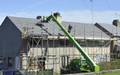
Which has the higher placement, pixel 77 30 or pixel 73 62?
pixel 77 30

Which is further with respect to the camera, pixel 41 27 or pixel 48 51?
pixel 41 27

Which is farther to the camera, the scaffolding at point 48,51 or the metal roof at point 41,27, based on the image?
the metal roof at point 41,27

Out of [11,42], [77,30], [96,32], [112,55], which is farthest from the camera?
[112,55]

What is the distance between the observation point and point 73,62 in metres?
24.1

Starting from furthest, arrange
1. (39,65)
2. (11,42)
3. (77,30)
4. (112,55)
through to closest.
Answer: (112,55) < (77,30) < (11,42) < (39,65)

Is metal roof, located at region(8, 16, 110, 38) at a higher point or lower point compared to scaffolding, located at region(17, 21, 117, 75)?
higher

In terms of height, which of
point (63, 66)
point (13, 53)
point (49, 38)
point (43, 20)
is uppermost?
point (43, 20)

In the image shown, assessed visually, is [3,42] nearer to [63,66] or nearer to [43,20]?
[43,20]

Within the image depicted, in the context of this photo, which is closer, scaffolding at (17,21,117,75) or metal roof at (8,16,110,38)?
scaffolding at (17,21,117,75)

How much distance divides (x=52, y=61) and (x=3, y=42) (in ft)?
26.0

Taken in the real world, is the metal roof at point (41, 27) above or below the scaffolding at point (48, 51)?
above

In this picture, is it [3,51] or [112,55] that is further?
[112,55]

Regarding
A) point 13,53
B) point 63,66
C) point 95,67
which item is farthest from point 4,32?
point 95,67

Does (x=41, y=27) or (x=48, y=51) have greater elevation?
(x=41, y=27)
